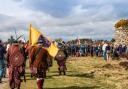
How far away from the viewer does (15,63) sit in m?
19.5

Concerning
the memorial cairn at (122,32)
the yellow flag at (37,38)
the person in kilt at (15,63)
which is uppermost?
the memorial cairn at (122,32)

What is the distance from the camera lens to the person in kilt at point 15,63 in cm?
1950

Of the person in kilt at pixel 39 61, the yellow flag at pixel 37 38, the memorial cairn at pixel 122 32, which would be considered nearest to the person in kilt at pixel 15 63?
the yellow flag at pixel 37 38

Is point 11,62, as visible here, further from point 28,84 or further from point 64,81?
point 64,81

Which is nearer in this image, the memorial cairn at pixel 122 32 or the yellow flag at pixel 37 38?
the yellow flag at pixel 37 38

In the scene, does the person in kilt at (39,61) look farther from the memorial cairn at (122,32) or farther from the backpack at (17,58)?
the memorial cairn at (122,32)

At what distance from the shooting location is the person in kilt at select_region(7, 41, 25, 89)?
19500 millimetres

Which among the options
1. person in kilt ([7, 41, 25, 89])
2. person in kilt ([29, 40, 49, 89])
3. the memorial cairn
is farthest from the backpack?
the memorial cairn

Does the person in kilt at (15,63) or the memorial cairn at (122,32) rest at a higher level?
the memorial cairn at (122,32)

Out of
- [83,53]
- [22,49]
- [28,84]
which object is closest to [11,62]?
[22,49]

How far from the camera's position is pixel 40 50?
18625 mm

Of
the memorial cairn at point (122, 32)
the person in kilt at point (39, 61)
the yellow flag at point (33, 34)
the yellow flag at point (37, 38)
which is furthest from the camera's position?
the memorial cairn at point (122, 32)

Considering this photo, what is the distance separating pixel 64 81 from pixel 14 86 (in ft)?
16.0

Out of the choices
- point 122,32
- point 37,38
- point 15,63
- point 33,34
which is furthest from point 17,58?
point 122,32
